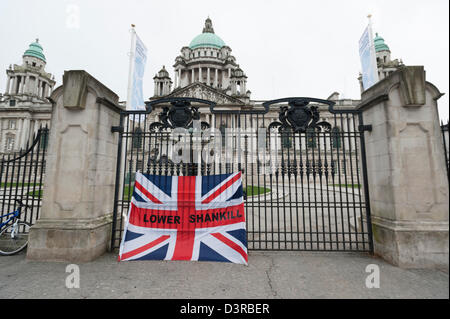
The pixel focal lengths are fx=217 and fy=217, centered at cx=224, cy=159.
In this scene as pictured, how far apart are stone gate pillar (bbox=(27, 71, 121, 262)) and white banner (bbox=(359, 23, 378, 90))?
1081 centimetres

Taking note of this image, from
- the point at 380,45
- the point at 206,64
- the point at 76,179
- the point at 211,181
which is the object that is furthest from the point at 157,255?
the point at 206,64

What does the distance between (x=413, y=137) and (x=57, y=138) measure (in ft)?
27.9

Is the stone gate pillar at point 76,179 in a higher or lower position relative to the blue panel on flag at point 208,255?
higher

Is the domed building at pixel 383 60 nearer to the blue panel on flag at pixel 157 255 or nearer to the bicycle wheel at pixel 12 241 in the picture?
the blue panel on flag at pixel 157 255

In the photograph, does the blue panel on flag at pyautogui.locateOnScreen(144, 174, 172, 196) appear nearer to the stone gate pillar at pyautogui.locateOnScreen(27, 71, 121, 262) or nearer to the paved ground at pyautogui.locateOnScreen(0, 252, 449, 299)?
the stone gate pillar at pyautogui.locateOnScreen(27, 71, 121, 262)

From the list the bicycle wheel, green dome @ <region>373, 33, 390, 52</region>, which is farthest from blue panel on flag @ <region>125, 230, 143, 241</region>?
green dome @ <region>373, 33, 390, 52</region>

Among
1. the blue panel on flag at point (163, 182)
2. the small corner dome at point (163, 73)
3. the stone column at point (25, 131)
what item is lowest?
the blue panel on flag at point (163, 182)

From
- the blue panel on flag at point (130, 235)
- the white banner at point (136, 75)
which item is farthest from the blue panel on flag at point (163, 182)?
the white banner at point (136, 75)

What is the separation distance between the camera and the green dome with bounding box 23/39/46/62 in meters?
66.4

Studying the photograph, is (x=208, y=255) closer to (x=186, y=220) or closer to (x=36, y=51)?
(x=186, y=220)

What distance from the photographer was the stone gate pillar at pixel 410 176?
15.1 feet

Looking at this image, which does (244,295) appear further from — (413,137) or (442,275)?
(413,137)

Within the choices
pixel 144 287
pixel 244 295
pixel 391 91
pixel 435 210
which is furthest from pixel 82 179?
pixel 435 210

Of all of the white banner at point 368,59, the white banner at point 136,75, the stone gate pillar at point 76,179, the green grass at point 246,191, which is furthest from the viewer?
the white banner at point 136,75
